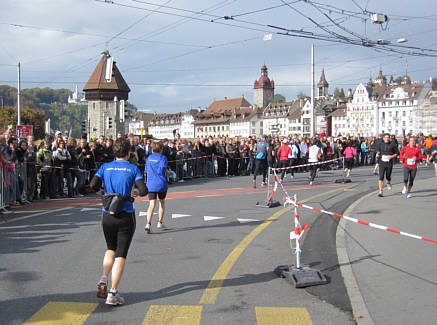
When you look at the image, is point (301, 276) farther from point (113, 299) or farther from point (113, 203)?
point (113, 203)

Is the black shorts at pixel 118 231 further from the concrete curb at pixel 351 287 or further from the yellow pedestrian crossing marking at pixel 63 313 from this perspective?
the concrete curb at pixel 351 287

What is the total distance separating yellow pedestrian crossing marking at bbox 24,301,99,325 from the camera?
4750mm

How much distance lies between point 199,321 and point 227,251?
10.4 ft

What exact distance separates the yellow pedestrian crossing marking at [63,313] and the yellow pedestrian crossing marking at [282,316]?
69.4 inches

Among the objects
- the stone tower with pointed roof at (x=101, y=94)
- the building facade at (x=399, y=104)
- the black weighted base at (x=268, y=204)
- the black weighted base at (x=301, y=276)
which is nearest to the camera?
the black weighted base at (x=301, y=276)

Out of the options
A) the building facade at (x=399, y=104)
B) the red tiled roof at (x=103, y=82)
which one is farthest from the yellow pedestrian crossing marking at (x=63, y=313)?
the building facade at (x=399, y=104)

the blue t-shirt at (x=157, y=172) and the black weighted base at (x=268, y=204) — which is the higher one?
the blue t-shirt at (x=157, y=172)

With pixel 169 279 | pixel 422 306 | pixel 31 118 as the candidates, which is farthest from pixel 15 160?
pixel 31 118

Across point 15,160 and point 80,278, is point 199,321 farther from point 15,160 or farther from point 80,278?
point 15,160

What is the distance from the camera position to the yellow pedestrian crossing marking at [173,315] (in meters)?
4.76

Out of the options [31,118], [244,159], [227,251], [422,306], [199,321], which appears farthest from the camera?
[31,118]

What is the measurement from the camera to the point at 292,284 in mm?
6012

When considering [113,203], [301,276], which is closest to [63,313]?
[113,203]

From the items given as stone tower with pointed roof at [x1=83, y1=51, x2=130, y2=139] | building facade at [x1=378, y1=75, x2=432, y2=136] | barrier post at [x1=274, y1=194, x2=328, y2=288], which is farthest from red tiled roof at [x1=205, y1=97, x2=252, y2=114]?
barrier post at [x1=274, y1=194, x2=328, y2=288]
